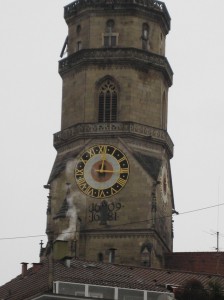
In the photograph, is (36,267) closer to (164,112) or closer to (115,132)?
(115,132)

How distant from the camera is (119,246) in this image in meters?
107

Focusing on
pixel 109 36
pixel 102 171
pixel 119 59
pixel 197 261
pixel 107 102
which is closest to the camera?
pixel 102 171

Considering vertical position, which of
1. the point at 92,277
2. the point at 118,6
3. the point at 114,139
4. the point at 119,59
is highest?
the point at 118,6

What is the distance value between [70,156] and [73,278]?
34.7 meters

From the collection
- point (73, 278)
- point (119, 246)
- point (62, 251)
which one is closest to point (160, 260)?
point (119, 246)

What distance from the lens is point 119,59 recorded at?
363 ft

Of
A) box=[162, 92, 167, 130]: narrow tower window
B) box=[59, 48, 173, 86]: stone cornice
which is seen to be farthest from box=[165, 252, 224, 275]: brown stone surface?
box=[59, 48, 173, 86]: stone cornice

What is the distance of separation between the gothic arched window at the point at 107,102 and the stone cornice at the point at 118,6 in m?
4.98

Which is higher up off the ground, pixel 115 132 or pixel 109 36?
pixel 109 36

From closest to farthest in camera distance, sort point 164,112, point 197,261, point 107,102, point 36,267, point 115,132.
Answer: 1. point 36,267
2. point 115,132
3. point 107,102
4. point 197,261
5. point 164,112

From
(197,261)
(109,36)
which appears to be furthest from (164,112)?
(197,261)

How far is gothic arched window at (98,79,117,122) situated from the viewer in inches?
4333

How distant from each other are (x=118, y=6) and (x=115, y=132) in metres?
8.60

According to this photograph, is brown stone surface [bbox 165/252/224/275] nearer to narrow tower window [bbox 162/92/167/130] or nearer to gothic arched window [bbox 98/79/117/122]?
narrow tower window [bbox 162/92/167/130]
